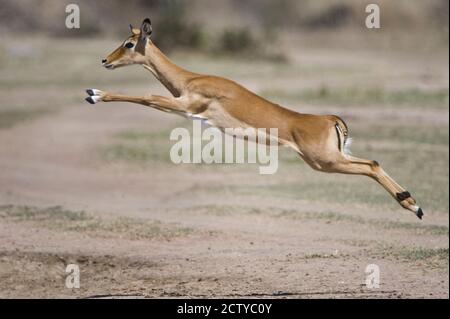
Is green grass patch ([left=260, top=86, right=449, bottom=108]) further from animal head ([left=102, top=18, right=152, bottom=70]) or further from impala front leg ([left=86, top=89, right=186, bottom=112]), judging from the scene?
impala front leg ([left=86, top=89, right=186, bottom=112])

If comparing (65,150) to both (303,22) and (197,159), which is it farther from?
(303,22)

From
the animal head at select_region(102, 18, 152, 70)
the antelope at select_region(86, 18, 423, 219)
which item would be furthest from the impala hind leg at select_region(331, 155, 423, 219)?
the animal head at select_region(102, 18, 152, 70)

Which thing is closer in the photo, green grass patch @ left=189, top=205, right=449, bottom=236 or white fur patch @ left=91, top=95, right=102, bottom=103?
white fur patch @ left=91, top=95, right=102, bottom=103

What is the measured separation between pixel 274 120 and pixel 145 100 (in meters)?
1.12

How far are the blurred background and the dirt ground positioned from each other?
28mm

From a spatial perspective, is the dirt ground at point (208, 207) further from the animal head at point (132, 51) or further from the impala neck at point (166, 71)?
the animal head at point (132, 51)

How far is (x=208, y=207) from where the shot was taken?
1119 centimetres

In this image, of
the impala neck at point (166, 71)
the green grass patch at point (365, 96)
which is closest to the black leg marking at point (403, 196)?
the impala neck at point (166, 71)

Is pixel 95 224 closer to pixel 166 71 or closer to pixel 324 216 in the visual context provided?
pixel 166 71

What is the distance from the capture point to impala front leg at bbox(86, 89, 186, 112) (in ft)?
25.8

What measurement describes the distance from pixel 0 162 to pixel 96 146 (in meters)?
2.01

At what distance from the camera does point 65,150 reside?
1535 centimetres

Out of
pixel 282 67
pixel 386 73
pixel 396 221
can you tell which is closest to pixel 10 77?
pixel 282 67

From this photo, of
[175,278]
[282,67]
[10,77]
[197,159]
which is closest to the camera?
[175,278]
